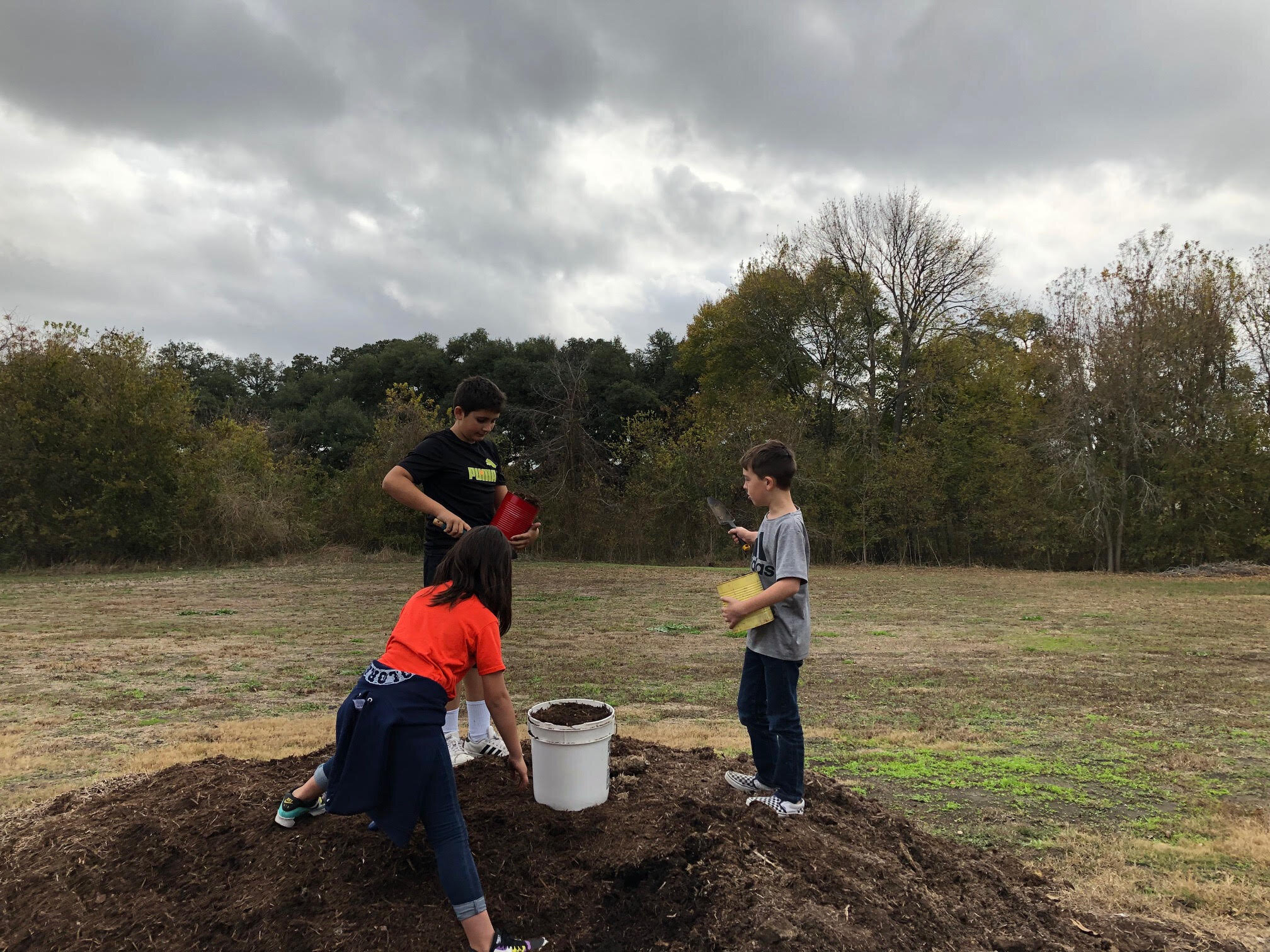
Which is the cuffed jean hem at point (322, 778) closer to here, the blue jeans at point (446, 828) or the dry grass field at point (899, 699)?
the blue jeans at point (446, 828)

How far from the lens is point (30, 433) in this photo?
805 inches

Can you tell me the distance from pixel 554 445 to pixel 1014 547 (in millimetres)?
16203

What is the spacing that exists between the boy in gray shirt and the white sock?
122cm

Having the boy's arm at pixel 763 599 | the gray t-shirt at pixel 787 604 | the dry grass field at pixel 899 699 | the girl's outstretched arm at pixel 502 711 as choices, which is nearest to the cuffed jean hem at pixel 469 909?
the girl's outstretched arm at pixel 502 711

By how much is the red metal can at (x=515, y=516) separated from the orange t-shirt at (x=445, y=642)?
0.97 metres

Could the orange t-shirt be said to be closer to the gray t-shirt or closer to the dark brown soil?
the dark brown soil

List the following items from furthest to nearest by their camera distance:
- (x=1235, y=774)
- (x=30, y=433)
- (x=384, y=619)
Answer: (x=30, y=433) < (x=384, y=619) < (x=1235, y=774)

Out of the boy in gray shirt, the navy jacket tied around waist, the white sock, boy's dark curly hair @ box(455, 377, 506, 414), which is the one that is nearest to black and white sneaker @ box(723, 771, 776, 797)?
the boy in gray shirt

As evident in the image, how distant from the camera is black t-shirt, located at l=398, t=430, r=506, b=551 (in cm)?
377

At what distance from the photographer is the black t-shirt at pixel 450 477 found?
A: 148 inches

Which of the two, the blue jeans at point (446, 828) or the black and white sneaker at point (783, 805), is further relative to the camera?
the black and white sneaker at point (783, 805)

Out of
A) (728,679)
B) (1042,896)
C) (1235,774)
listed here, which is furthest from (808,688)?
(1042,896)

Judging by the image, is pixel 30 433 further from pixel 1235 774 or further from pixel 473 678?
pixel 1235 774

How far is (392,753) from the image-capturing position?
2.53 meters
